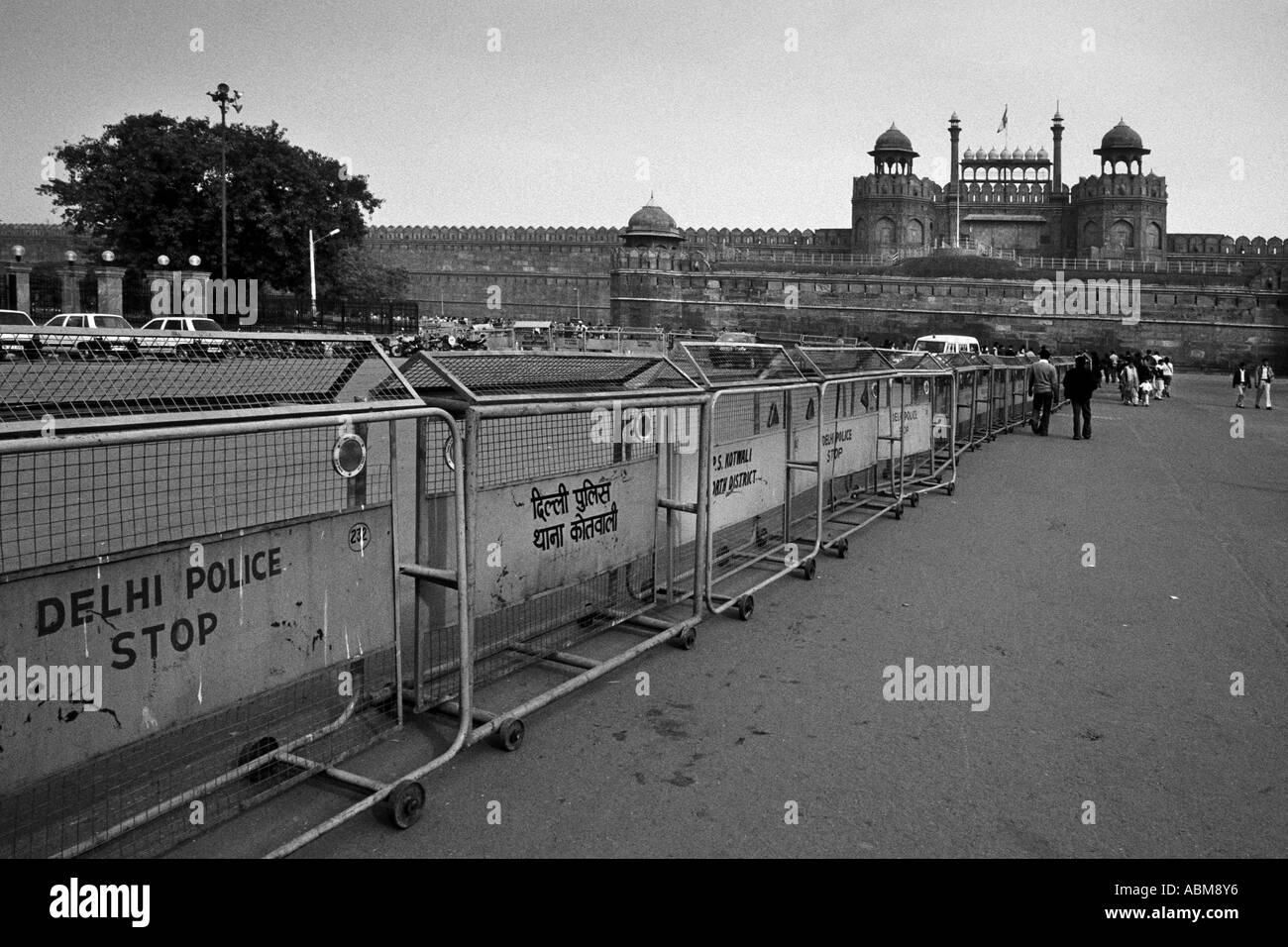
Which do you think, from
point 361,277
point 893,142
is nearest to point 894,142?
point 893,142

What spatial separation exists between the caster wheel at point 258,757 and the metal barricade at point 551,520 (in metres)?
0.58

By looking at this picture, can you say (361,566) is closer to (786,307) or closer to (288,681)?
(288,681)

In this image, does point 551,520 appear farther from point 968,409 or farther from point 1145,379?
point 1145,379

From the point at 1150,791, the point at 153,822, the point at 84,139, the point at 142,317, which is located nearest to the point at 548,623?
the point at 153,822

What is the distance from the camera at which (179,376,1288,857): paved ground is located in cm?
327

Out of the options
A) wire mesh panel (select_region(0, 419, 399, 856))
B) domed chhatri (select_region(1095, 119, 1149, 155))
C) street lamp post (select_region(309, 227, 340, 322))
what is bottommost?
wire mesh panel (select_region(0, 419, 399, 856))

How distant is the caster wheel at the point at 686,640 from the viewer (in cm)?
529

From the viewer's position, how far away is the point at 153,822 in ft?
10.5
